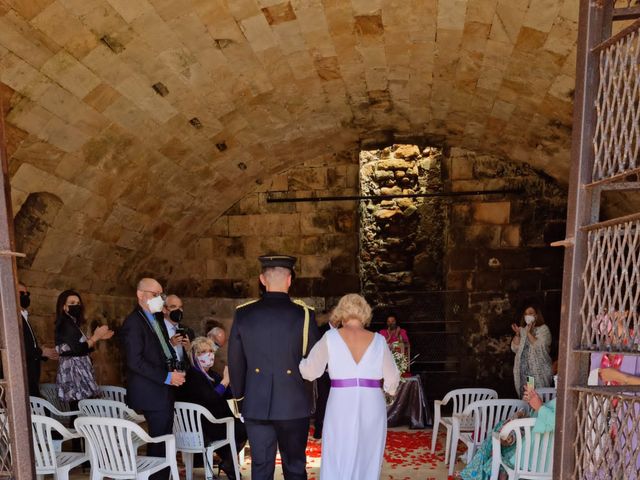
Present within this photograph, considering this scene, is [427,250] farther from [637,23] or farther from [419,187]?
[637,23]

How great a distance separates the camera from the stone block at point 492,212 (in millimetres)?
8016

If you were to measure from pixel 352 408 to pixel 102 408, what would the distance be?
6.90 feet

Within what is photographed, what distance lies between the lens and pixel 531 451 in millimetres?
3369

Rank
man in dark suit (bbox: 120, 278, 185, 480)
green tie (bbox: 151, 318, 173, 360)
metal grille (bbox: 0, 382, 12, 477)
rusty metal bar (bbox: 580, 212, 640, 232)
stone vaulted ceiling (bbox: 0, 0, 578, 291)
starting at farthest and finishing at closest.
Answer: stone vaulted ceiling (bbox: 0, 0, 578, 291) → green tie (bbox: 151, 318, 173, 360) → man in dark suit (bbox: 120, 278, 185, 480) → metal grille (bbox: 0, 382, 12, 477) → rusty metal bar (bbox: 580, 212, 640, 232)

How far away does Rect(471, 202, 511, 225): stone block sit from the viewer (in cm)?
A: 802

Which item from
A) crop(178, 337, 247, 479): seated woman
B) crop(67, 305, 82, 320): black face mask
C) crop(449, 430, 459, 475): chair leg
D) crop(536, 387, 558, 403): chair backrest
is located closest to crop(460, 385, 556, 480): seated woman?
crop(449, 430, 459, 475): chair leg

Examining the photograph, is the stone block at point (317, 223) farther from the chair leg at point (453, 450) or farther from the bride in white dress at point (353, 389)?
the bride in white dress at point (353, 389)

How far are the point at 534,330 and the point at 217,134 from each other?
3.91 m

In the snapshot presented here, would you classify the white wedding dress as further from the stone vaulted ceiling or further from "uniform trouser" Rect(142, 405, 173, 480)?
the stone vaulted ceiling

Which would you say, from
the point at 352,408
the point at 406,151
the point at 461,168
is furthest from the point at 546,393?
the point at 406,151

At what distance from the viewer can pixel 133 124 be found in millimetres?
4891

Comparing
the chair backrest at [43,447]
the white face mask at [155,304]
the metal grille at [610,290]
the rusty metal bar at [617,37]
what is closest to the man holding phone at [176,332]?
the white face mask at [155,304]

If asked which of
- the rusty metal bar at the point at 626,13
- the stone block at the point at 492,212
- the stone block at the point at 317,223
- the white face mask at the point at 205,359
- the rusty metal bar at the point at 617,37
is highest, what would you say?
the stone block at the point at 492,212

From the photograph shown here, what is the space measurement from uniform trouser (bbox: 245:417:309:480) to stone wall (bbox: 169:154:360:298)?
5.31 metres
